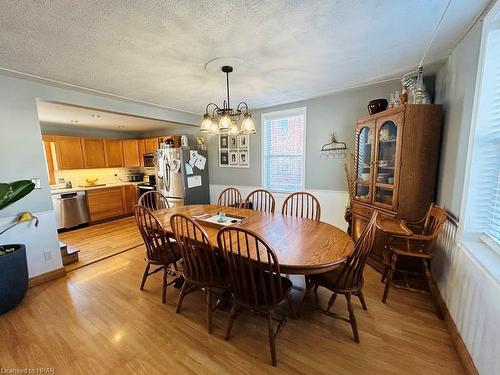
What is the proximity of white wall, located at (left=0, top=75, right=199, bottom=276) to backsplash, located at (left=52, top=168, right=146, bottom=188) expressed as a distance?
274 centimetres

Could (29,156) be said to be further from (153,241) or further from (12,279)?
(153,241)

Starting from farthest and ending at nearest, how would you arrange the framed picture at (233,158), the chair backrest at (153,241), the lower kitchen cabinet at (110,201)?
1. the lower kitchen cabinet at (110,201)
2. the framed picture at (233,158)
3. the chair backrest at (153,241)

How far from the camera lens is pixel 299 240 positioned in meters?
1.71

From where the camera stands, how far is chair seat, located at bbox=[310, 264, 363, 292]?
5.13 feet

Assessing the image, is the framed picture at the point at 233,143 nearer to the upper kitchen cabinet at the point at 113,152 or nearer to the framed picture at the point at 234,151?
the framed picture at the point at 234,151

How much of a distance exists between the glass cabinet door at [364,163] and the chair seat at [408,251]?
2.39 ft

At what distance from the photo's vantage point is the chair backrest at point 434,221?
1752 millimetres

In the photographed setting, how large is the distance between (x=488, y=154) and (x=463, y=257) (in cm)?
74

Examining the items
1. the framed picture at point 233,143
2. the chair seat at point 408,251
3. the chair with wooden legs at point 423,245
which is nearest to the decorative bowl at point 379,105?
the chair with wooden legs at point 423,245

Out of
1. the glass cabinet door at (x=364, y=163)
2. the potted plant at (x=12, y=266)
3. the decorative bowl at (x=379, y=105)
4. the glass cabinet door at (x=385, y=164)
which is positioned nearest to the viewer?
the potted plant at (x=12, y=266)

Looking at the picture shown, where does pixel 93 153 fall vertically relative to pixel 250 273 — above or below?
above

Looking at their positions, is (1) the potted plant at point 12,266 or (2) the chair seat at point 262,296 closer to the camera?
(2) the chair seat at point 262,296

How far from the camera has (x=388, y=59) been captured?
6.82 feet

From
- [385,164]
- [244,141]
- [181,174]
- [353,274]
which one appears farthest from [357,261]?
[181,174]
